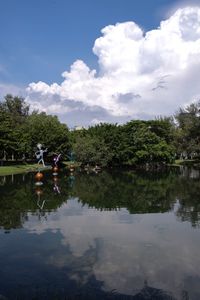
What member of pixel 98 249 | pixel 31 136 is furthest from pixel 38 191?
pixel 31 136

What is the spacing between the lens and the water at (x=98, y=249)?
35.6 feet

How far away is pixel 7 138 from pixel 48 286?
50272 millimetres

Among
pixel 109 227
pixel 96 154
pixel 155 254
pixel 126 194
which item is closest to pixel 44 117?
pixel 96 154

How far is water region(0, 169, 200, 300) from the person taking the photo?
10.8 m

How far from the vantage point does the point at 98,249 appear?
49.0 feet

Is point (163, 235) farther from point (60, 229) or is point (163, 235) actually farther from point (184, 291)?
point (184, 291)

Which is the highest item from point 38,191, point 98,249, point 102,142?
point 102,142

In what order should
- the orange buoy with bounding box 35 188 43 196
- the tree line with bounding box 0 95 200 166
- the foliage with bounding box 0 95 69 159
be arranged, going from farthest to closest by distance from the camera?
the tree line with bounding box 0 95 200 166, the foliage with bounding box 0 95 69 159, the orange buoy with bounding box 35 188 43 196

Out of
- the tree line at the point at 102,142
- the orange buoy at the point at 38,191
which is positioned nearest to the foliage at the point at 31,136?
the tree line at the point at 102,142

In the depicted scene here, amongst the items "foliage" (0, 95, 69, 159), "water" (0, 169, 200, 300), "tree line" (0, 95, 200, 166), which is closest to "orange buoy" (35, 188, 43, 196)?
"water" (0, 169, 200, 300)

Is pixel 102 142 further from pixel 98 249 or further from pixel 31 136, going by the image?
pixel 98 249

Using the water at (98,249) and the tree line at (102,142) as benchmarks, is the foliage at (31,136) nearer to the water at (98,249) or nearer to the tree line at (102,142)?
the tree line at (102,142)

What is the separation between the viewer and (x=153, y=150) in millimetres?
72188

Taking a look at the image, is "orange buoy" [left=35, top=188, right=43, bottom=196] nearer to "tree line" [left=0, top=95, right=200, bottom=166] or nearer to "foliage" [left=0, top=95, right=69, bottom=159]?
"foliage" [left=0, top=95, right=69, bottom=159]
